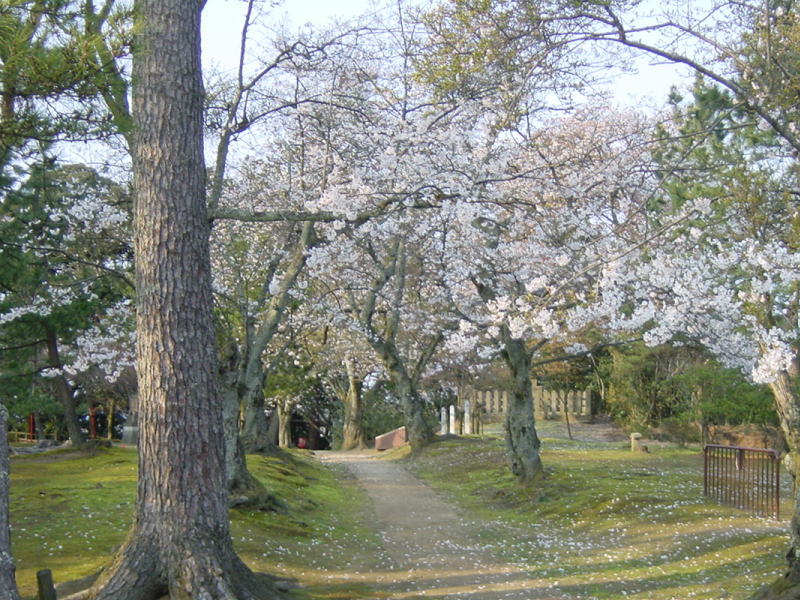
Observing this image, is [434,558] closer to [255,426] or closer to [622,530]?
[622,530]

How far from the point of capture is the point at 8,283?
13484 mm

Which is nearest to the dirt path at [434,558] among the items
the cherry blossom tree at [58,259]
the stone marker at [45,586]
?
the stone marker at [45,586]

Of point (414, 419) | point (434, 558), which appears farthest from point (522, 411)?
point (414, 419)

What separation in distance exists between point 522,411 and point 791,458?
4.66 metres

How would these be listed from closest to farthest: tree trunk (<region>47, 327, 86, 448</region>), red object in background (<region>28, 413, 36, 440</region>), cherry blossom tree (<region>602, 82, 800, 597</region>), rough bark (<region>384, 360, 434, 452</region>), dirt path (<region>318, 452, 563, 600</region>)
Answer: dirt path (<region>318, 452, 563, 600</region>) < cherry blossom tree (<region>602, 82, 800, 597</region>) < tree trunk (<region>47, 327, 86, 448</region>) < rough bark (<region>384, 360, 434, 452</region>) < red object in background (<region>28, 413, 36, 440</region>)

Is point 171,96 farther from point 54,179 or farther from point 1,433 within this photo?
point 54,179

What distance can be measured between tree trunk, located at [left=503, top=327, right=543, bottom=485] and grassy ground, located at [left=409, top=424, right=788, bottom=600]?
406 mm

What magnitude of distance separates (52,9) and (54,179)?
9.37m

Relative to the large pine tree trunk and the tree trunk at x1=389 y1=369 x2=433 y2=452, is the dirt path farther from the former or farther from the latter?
the tree trunk at x1=389 y1=369 x2=433 y2=452

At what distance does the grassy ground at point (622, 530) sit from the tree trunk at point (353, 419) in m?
12.0

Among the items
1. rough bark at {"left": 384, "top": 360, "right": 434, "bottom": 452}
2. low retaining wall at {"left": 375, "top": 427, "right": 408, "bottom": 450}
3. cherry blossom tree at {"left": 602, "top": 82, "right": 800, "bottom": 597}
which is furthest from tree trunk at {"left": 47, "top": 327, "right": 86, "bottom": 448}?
low retaining wall at {"left": 375, "top": 427, "right": 408, "bottom": 450}

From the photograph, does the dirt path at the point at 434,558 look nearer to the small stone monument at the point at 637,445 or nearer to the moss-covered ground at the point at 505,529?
the moss-covered ground at the point at 505,529

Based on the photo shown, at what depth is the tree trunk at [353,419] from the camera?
31.6 metres

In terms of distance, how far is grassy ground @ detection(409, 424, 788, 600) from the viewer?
8727 millimetres
